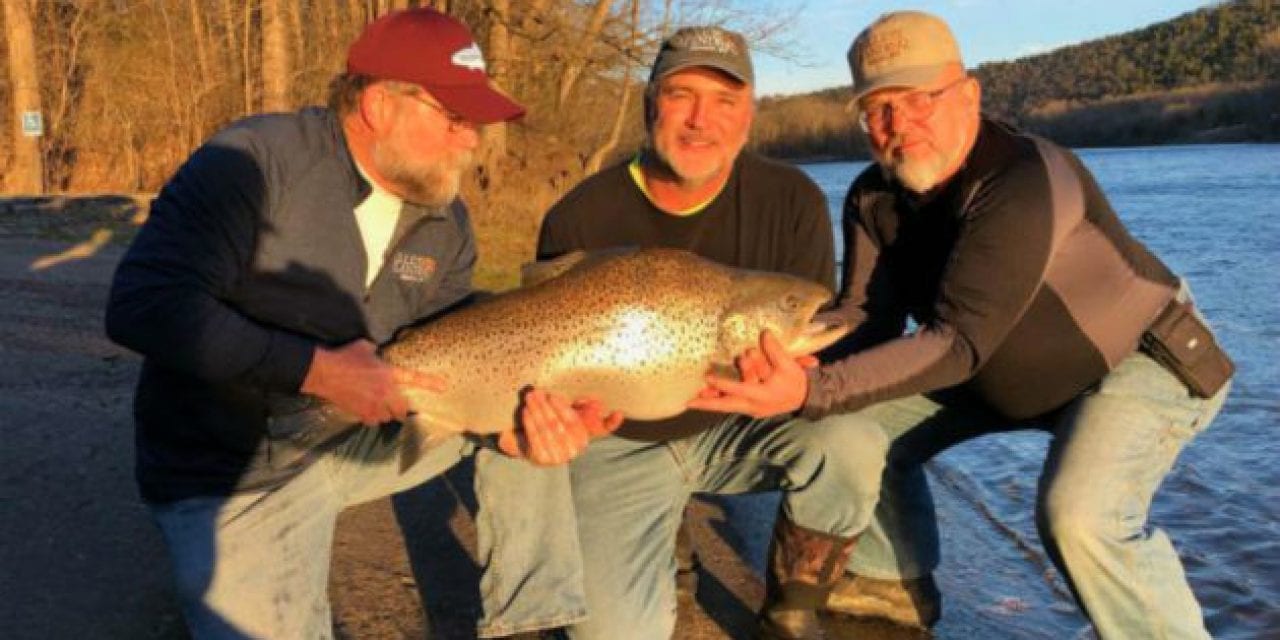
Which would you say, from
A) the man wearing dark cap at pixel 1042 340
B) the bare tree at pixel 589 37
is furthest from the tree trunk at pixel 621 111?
the man wearing dark cap at pixel 1042 340

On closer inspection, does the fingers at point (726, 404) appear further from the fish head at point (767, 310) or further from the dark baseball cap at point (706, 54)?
the dark baseball cap at point (706, 54)

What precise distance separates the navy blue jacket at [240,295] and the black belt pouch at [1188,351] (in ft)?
9.13

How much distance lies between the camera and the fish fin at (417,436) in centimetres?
347

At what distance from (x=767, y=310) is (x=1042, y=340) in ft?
3.54

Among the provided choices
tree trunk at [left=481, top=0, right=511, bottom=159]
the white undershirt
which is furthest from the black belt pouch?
tree trunk at [left=481, top=0, right=511, bottom=159]

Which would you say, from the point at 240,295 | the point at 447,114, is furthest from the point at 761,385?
the point at 240,295

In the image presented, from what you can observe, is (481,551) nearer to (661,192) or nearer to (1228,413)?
(661,192)

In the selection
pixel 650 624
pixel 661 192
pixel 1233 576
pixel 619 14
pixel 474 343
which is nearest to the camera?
pixel 474 343

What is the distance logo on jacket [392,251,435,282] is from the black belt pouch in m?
2.65

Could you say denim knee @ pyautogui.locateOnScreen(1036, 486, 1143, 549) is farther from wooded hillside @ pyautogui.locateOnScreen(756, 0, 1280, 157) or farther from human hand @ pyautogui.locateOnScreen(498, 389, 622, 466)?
wooded hillside @ pyautogui.locateOnScreen(756, 0, 1280, 157)

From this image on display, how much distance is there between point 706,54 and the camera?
4.05 meters

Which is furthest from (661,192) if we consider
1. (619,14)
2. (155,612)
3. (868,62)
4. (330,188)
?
(619,14)

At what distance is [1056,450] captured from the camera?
3.87m

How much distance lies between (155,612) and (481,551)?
1254 millimetres
